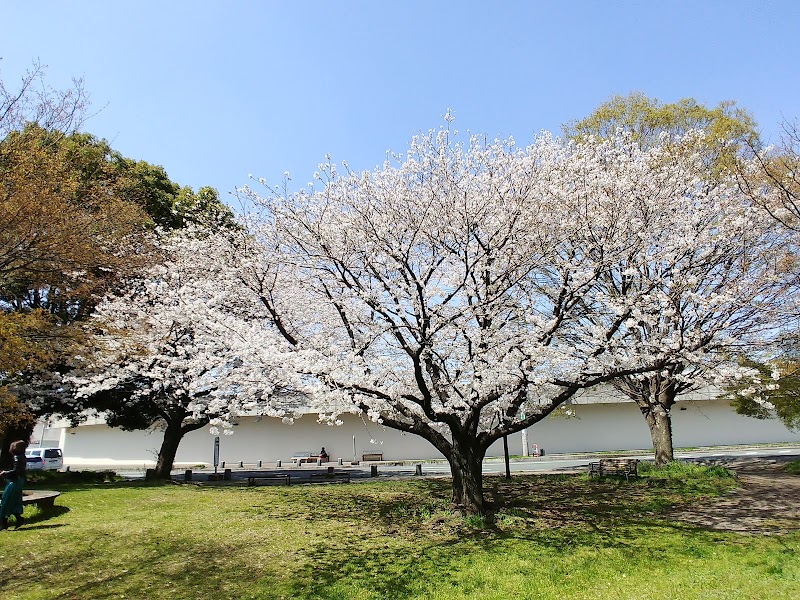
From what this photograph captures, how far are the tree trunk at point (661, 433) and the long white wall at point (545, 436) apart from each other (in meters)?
14.5

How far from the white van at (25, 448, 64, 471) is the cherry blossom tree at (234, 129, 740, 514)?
2317 centimetres

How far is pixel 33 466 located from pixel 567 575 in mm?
28097

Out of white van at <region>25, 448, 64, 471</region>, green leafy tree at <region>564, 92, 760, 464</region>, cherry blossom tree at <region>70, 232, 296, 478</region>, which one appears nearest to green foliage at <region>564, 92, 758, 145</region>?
green leafy tree at <region>564, 92, 760, 464</region>

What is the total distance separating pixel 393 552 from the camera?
7.85 meters

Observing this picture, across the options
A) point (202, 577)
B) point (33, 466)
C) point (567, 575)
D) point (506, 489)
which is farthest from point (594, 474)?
point (33, 466)

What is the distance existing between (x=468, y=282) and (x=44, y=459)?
27.7 meters

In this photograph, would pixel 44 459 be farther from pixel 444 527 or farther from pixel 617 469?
pixel 617 469

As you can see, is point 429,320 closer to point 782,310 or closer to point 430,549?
point 430,549

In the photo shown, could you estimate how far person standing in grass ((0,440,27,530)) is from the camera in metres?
8.80

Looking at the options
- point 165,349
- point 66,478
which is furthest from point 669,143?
point 66,478

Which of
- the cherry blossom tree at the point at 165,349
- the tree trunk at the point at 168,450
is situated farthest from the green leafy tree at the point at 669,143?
the tree trunk at the point at 168,450

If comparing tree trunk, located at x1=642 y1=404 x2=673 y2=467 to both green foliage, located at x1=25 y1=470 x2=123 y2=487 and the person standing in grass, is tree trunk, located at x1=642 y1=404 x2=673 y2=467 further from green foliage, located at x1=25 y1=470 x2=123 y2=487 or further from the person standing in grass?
green foliage, located at x1=25 y1=470 x2=123 y2=487

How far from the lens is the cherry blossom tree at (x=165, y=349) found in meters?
12.4

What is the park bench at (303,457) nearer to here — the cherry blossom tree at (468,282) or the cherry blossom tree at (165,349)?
the cherry blossom tree at (165,349)
